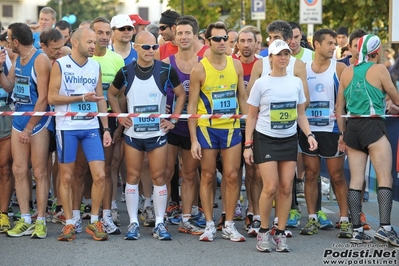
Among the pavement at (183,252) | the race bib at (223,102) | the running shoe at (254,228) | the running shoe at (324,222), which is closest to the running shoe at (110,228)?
the pavement at (183,252)

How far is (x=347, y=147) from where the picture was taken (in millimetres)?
9750

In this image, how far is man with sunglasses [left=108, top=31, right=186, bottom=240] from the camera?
986 cm

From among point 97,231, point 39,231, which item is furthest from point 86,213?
point 97,231

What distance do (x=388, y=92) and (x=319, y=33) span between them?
4.41ft

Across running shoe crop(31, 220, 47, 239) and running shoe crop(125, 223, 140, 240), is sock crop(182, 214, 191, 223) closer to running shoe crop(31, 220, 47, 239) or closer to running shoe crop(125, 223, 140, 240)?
running shoe crop(125, 223, 140, 240)

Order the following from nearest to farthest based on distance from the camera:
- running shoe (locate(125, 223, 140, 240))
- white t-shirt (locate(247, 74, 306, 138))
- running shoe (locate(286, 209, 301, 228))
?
white t-shirt (locate(247, 74, 306, 138))
running shoe (locate(125, 223, 140, 240))
running shoe (locate(286, 209, 301, 228))

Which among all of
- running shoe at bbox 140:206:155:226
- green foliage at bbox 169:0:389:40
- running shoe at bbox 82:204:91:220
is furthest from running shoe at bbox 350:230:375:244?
green foliage at bbox 169:0:389:40

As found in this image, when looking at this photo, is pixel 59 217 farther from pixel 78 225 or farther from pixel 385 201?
pixel 385 201

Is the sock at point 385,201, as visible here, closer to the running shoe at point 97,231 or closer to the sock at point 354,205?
the sock at point 354,205

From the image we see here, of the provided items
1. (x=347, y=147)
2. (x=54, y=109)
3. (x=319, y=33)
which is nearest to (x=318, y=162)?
(x=347, y=147)

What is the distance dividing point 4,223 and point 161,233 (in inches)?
68.9

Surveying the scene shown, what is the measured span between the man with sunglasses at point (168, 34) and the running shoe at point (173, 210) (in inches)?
69.7

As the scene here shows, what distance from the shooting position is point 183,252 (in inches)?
360

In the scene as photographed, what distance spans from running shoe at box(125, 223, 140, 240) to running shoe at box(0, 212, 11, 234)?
136 centimetres
